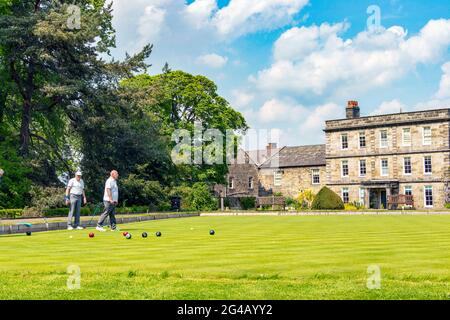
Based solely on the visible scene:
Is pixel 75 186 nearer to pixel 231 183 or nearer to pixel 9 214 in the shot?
pixel 9 214

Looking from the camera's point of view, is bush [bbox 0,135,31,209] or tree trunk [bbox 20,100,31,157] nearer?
bush [bbox 0,135,31,209]

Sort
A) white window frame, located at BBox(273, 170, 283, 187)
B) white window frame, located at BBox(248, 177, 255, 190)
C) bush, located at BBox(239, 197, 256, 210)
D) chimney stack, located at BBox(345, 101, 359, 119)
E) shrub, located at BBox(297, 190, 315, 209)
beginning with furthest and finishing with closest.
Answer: white window frame, located at BBox(248, 177, 255, 190)
white window frame, located at BBox(273, 170, 283, 187)
bush, located at BBox(239, 197, 256, 210)
chimney stack, located at BBox(345, 101, 359, 119)
shrub, located at BBox(297, 190, 315, 209)

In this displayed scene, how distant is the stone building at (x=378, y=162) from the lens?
5838cm

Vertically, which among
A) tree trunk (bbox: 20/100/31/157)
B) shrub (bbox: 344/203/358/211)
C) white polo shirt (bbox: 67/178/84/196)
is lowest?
shrub (bbox: 344/203/358/211)

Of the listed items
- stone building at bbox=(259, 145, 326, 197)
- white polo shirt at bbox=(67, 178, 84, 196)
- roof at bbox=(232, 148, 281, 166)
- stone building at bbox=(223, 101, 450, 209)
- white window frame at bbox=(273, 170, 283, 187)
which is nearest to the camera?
white polo shirt at bbox=(67, 178, 84, 196)

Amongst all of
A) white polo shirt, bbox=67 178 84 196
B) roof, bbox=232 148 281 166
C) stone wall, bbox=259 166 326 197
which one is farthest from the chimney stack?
white polo shirt, bbox=67 178 84 196

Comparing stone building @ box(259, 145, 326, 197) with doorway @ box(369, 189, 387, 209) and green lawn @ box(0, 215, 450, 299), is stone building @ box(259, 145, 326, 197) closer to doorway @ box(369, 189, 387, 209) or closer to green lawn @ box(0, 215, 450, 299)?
doorway @ box(369, 189, 387, 209)

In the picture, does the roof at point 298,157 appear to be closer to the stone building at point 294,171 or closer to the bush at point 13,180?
the stone building at point 294,171

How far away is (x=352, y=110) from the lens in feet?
213

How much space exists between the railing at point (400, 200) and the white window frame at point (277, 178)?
16767 mm

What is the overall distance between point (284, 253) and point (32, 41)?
1151 inches

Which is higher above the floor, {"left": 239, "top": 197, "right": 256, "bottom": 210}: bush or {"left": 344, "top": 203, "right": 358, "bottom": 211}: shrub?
{"left": 239, "top": 197, "right": 256, "bottom": 210}: bush

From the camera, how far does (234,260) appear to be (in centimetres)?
994

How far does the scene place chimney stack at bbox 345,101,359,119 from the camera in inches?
2557
